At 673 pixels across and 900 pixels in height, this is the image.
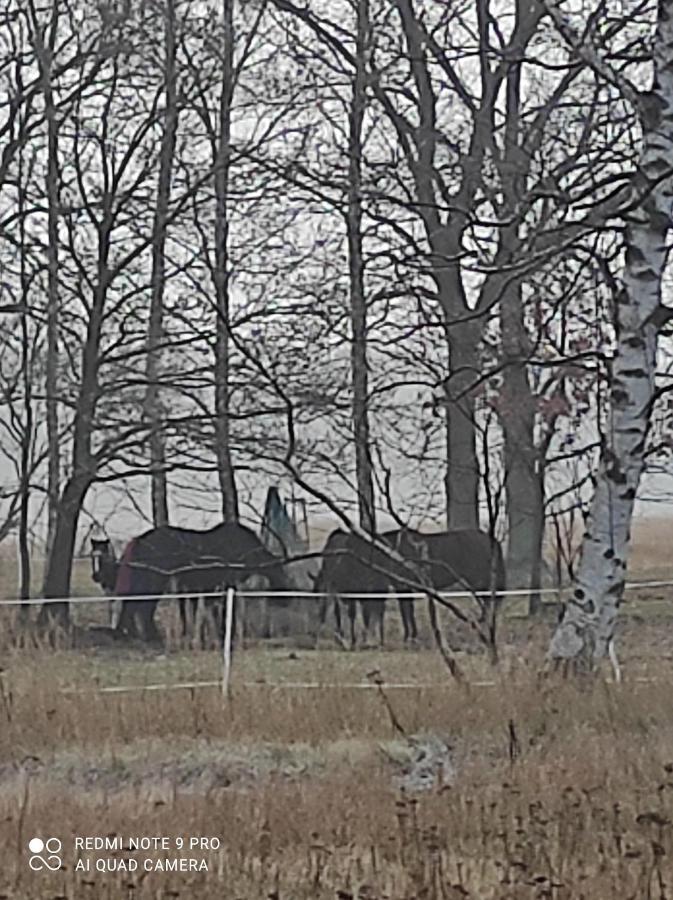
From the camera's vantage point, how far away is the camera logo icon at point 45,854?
7789 millimetres

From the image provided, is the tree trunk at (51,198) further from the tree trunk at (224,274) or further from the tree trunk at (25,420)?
the tree trunk at (224,274)

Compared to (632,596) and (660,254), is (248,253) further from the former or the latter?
(660,254)

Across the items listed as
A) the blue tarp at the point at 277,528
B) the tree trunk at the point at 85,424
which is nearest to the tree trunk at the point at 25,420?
the tree trunk at the point at 85,424

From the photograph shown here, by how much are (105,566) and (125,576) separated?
3.38 feet

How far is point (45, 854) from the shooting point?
7.97 metres

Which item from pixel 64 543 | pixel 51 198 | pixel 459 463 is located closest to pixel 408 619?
pixel 459 463

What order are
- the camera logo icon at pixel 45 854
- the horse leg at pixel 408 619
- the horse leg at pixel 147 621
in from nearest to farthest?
the camera logo icon at pixel 45 854 → the horse leg at pixel 147 621 → the horse leg at pixel 408 619

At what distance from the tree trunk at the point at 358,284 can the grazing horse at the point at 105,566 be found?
380 centimetres

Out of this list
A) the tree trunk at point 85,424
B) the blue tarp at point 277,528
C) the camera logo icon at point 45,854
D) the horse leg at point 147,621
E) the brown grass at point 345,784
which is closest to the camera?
the brown grass at point 345,784

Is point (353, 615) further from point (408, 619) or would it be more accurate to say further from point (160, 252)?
point (160, 252)

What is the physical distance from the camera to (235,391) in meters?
22.2

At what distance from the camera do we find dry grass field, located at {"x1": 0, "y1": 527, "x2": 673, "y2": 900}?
297 inches

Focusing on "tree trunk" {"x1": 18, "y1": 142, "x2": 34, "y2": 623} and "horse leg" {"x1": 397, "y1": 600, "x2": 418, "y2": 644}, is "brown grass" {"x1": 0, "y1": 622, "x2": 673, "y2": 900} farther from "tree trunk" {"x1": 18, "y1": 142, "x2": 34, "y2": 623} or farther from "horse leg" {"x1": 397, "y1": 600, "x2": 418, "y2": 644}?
"tree trunk" {"x1": 18, "y1": 142, "x2": 34, "y2": 623}

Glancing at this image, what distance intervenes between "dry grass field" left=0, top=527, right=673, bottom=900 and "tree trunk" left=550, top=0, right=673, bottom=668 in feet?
1.86
